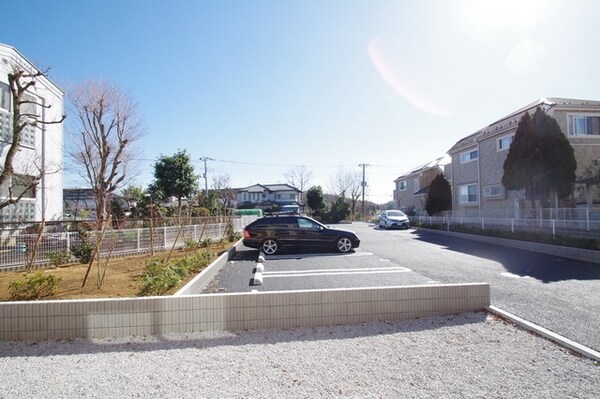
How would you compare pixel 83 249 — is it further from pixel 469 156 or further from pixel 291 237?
pixel 469 156

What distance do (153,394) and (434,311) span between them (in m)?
3.54

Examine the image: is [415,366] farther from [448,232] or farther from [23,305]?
[448,232]

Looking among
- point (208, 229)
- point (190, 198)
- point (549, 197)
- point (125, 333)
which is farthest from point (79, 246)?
point (549, 197)

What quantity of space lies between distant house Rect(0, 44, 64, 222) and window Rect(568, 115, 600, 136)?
2217 cm

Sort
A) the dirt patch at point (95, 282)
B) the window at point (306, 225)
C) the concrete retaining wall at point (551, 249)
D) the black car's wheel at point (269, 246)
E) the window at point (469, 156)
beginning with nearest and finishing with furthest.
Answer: the dirt patch at point (95, 282) < the concrete retaining wall at point (551, 249) < the black car's wheel at point (269, 246) < the window at point (306, 225) < the window at point (469, 156)

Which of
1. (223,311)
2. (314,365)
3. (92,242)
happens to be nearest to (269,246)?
(92,242)

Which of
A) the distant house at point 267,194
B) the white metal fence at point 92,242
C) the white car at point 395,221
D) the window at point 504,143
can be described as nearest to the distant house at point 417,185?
the white car at point 395,221

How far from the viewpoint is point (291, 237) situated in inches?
450

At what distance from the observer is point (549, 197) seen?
15.8 meters

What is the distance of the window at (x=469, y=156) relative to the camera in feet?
72.3

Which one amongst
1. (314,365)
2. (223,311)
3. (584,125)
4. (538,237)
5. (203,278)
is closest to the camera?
(314,365)

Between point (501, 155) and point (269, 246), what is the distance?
1544cm

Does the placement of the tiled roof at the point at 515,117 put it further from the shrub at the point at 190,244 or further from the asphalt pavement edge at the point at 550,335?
the shrub at the point at 190,244

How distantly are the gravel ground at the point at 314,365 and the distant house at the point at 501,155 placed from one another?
14.8 m
